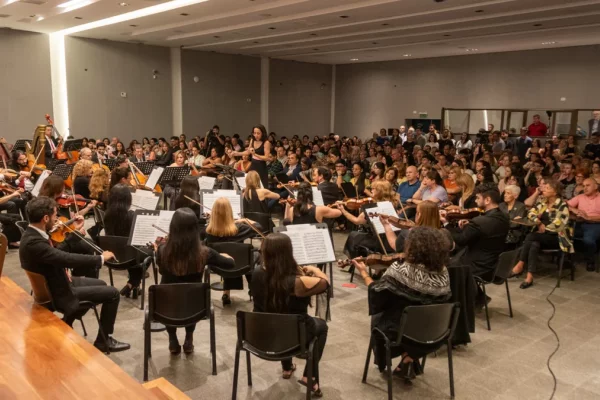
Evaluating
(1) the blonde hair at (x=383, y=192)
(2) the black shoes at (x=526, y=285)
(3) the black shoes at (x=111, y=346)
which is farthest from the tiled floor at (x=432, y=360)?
(1) the blonde hair at (x=383, y=192)

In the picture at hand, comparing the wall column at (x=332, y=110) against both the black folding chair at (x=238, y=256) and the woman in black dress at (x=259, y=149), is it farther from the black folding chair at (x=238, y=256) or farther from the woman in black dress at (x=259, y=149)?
the black folding chair at (x=238, y=256)

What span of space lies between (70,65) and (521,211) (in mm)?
11748

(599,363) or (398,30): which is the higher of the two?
(398,30)

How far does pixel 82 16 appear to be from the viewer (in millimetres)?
10047

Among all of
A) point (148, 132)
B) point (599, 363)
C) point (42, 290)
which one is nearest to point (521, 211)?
point (599, 363)

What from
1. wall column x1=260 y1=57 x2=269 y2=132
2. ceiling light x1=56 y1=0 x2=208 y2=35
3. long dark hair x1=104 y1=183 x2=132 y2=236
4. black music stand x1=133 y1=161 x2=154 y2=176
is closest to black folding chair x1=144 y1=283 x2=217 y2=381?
long dark hair x1=104 y1=183 x2=132 y2=236

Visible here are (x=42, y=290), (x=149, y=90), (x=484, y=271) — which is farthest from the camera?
(x=149, y=90)

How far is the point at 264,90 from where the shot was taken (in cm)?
1725

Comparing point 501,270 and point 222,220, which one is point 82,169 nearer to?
point 222,220

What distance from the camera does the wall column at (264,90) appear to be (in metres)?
17.1

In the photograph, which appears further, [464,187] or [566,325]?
[464,187]

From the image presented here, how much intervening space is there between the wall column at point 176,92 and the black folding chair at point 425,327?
13.1m

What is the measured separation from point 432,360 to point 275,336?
5.25 feet

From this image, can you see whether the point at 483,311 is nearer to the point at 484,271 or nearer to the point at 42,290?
Result: the point at 484,271
